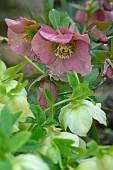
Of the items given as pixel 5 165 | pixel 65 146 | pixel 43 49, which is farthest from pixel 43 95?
pixel 5 165

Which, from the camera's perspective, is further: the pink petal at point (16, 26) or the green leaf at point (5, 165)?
the pink petal at point (16, 26)

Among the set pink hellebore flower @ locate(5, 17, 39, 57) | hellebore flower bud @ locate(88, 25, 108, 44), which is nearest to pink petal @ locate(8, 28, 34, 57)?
pink hellebore flower @ locate(5, 17, 39, 57)

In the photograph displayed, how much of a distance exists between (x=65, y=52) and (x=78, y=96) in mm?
162

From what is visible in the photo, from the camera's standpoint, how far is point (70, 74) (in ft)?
2.35

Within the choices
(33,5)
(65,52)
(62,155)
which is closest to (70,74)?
(65,52)

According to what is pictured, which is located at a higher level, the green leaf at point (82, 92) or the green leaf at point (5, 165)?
the green leaf at point (82, 92)

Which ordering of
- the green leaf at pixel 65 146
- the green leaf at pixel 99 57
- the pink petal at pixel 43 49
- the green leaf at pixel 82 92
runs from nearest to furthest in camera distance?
the green leaf at pixel 65 146, the green leaf at pixel 82 92, the pink petal at pixel 43 49, the green leaf at pixel 99 57

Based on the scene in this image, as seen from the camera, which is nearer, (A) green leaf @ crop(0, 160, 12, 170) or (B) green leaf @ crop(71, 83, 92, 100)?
(A) green leaf @ crop(0, 160, 12, 170)

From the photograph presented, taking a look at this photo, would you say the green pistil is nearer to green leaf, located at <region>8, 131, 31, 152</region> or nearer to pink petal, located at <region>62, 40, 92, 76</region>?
pink petal, located at <region>62, 40, 92, 76</region>

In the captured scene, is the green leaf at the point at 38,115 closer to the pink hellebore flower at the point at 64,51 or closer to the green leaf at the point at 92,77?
the pink hellebore flower at the point at 64,51

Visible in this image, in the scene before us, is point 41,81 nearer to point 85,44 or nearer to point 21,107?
point 85,44

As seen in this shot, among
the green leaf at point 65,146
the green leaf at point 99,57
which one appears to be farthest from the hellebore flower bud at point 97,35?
the green leaf at point 65,146

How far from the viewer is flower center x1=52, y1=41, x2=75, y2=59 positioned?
2.53ft

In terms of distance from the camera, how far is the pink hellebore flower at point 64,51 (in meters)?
0.74
